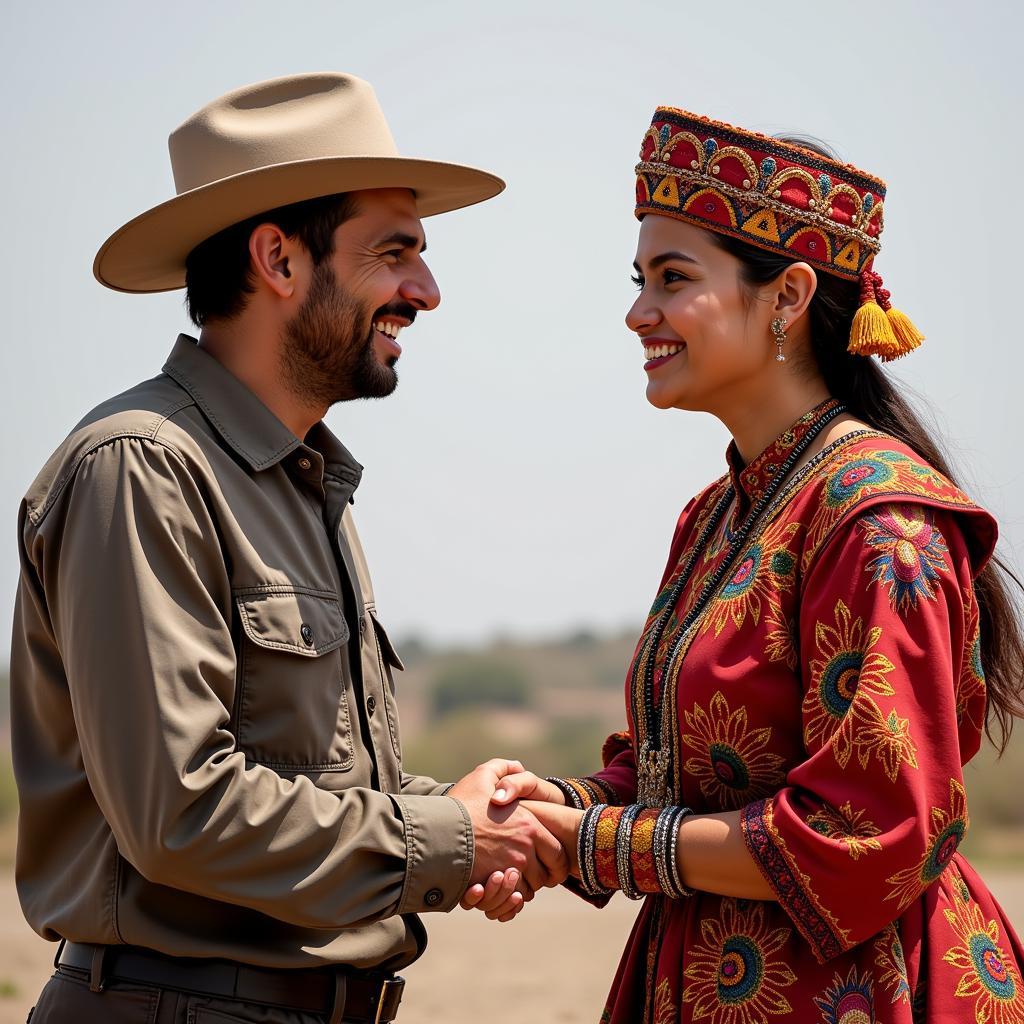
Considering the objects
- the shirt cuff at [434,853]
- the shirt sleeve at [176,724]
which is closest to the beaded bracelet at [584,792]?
the shirt cuff at [434,853]

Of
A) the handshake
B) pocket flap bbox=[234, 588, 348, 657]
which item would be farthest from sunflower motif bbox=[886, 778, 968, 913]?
pocket flap bbox=[234, 588, 348, 657]

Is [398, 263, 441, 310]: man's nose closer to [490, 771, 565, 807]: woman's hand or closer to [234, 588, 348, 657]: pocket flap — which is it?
[234, 588, 348, 657]: pocket flap

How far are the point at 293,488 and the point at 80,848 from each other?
0.99 meters

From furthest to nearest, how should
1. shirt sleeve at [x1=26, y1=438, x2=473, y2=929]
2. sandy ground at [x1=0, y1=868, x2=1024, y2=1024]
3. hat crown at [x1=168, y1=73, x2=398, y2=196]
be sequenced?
sandy ground at [x1=0, y1=868, x2=1024, y2=1024], hat crown at [x1=168, y1=73, x2=398, y2=196], shirt sleeve at [x1=26, y1=438, x2=473, y2=929]

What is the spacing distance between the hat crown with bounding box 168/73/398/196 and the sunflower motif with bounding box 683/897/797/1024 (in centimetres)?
210

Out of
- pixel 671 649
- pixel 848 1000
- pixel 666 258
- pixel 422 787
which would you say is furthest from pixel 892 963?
pixel 666 258

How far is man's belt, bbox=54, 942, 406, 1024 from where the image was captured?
300 centimetres

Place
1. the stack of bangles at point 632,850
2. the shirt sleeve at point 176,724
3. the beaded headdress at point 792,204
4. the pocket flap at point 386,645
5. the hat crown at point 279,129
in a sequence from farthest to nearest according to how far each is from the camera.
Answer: the pocket flap at point 386,645 → the hat crown at point 279,129 → the beaded headdress at point 792,204 → the stack of bangles at point 632,850 → the shirt sleeve at point 176,724

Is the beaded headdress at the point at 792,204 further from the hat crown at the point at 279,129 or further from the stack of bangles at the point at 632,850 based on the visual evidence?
the stack of bangles at the point at 632,850

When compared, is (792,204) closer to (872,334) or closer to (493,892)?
(872,334)

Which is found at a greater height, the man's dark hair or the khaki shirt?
the man's dark hair

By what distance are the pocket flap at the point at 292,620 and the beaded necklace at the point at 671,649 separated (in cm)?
76

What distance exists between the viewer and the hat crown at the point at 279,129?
352 cm

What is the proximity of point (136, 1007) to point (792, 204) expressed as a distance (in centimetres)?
239
